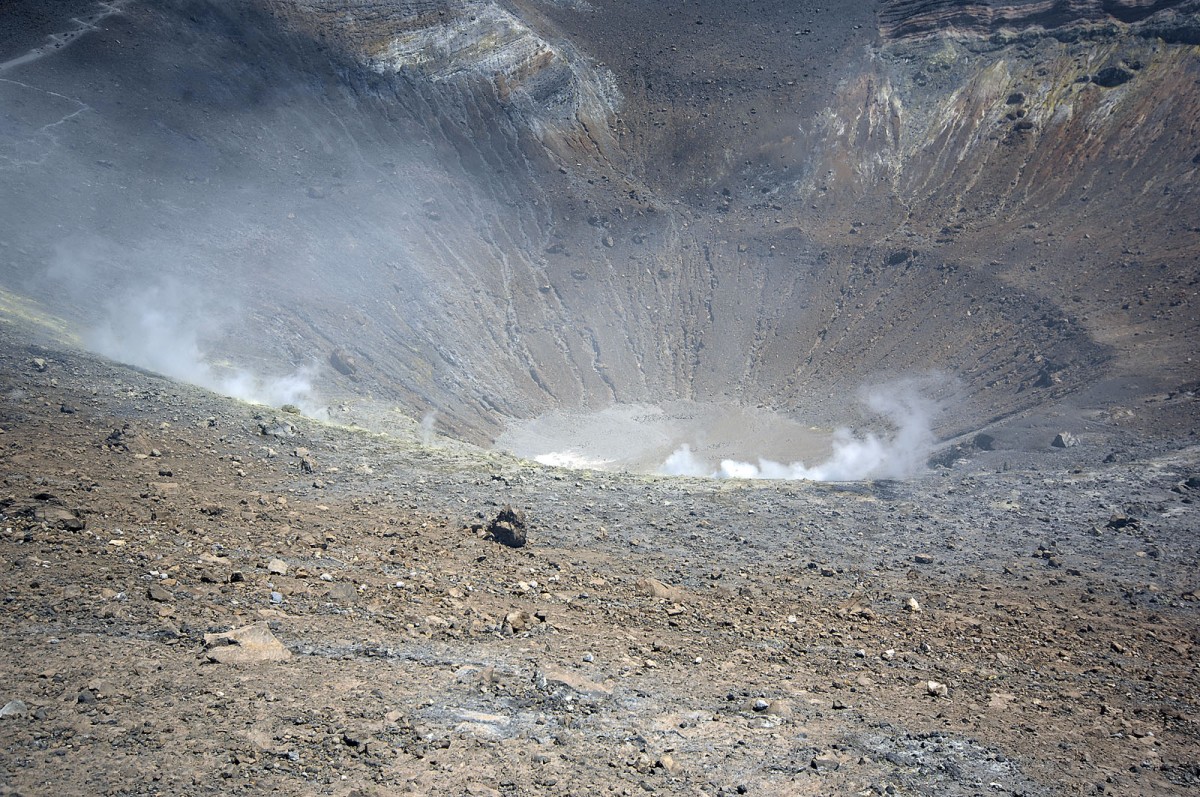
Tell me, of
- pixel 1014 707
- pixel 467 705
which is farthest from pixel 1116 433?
pixel 467 705

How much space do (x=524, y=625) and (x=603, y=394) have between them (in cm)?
3118

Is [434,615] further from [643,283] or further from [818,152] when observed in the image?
[818,152]

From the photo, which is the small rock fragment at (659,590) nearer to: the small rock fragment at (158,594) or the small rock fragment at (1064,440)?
the small rock fragment at (158,594)

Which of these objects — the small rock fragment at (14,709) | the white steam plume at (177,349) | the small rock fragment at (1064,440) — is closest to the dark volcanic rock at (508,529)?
the small rock fragment at (14,709)

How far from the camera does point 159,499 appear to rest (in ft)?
45.6

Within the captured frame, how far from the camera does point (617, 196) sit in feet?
168

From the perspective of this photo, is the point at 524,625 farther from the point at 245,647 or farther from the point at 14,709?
the point at 14,709

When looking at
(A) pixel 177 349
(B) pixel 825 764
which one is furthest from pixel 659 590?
(A) pixel 177 349

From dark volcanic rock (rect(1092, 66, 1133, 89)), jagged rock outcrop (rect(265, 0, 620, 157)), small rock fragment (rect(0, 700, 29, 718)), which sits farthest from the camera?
dark volcanic rock (rect(1092, 66, 1133, 89))

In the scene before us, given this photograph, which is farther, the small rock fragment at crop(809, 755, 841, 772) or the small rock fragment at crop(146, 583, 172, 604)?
the small rock fragment at crop(146, 583, 172, 604)

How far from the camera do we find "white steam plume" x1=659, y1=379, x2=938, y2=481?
35.2 meters

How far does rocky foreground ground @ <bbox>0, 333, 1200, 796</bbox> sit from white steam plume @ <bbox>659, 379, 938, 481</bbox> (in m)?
13.7

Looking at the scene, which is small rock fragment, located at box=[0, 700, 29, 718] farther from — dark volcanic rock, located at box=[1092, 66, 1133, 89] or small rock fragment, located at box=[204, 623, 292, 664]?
dark volcanic rock, located at box=[1092, 66, 1133, 89]

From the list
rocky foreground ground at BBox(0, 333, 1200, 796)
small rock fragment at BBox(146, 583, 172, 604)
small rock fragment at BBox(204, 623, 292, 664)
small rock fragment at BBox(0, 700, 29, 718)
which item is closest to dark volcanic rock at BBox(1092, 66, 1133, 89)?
rocky foreground ground at BBox(0, 333, 1200, 796)
